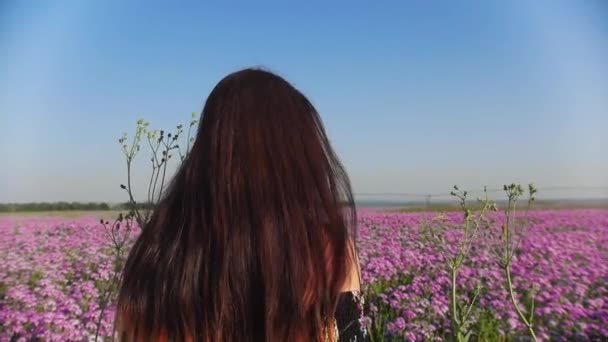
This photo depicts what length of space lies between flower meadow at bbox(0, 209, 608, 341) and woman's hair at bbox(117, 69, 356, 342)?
119 centimetres

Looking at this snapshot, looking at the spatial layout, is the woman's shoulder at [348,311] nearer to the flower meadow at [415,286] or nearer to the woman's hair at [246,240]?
the woman's hair at [246,240]

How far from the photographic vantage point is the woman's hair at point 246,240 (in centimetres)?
93

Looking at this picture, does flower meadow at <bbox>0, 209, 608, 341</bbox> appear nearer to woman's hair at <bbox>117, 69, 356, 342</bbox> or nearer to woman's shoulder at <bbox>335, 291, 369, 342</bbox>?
woman's shoulder at <bbox>335, 291, 369, 342</bbox>

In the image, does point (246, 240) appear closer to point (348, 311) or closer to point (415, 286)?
point (348, 311)

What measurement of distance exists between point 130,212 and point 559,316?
1925mm

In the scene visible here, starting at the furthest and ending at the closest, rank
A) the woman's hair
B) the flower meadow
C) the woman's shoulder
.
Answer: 1. the flower meadow
2. the woman's shoulder
3. the woman's hair

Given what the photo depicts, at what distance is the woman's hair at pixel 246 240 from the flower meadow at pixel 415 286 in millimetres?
1190

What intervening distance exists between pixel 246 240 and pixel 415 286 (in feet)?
5.97

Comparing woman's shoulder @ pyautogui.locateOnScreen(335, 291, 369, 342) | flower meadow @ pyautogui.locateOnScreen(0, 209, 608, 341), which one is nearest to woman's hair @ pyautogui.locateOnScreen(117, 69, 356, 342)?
woman's shoulder @ pyautogui.locateOnScreen(335, 291, 369, 342)

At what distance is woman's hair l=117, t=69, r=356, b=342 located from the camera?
3.04ft

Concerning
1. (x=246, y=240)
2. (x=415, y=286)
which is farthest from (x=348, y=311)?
(x=415, y=286)

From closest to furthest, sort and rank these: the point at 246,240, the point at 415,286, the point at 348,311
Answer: the point at 246,240 < the point at 348,311 < the point at 415,286

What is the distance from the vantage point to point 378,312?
2.41m

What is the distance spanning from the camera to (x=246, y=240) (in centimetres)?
92
